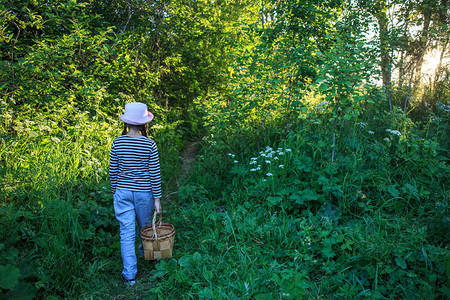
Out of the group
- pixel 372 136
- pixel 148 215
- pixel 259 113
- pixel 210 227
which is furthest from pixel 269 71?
pixel 148 215

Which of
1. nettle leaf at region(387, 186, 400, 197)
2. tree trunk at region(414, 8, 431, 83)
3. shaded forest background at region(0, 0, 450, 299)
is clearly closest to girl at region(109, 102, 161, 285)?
shaded forest background at region(0, 0, 450, 299)

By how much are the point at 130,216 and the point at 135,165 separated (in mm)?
603

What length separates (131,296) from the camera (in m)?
2.89

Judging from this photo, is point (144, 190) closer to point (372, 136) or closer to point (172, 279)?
point (172, 279)

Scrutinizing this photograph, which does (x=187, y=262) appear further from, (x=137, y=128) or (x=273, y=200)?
(x=137, y=128)

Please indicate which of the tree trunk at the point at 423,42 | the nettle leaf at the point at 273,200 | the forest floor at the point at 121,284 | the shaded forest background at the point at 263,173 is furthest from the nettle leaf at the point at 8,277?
the tree trunk at the point at 423,42

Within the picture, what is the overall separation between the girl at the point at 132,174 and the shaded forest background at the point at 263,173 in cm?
52

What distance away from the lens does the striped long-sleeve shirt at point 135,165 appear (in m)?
3.20

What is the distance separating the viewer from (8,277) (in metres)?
1.78

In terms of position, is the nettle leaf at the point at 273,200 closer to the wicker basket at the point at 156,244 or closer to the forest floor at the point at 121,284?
the wicker basket at the point at 156,244

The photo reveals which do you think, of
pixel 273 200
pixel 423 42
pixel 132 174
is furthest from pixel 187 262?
pixel 423 42

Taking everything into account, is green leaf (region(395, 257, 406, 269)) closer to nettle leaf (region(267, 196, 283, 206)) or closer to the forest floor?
nettle leaf (region(267, 196, 283, 206))

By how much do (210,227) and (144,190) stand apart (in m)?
1.18

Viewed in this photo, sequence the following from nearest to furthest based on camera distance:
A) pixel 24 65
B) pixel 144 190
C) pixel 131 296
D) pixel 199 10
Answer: pixel 131 296, pixel 144 190, pixel 24 65, pixel 199 10
